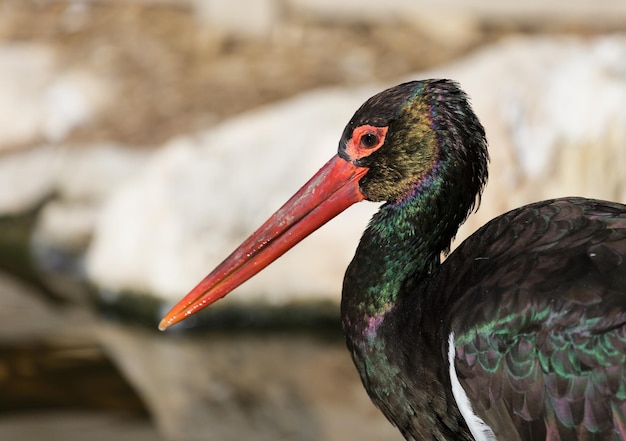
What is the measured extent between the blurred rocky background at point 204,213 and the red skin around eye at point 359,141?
1916mm

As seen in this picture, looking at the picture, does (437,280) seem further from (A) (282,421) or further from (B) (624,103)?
(B) (624,103)

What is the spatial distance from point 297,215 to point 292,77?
5.06 m

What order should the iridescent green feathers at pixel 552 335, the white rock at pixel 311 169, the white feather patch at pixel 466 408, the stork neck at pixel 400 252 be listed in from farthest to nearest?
the white rock at pixel 311 169, the stork neck at pixel 400 252, the white feather patch at pixel 466 408, the iridescent green feathers at pixel 552 335

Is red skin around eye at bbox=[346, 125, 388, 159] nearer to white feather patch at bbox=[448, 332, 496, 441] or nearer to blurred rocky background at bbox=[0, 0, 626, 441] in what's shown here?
white feather patch at bbox=[448, 332, 496, 441]

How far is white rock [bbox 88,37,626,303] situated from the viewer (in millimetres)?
5527

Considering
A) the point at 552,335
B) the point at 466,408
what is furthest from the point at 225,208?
the point at 552,335

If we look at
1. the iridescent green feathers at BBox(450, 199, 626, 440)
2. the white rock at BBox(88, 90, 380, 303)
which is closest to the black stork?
the iridescent green feathers at BBox(450, 199, 626, 440)

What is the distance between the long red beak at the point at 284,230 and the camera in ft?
11.0

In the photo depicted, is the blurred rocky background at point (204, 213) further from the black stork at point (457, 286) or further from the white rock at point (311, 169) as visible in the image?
the black stork at point (457, 286)

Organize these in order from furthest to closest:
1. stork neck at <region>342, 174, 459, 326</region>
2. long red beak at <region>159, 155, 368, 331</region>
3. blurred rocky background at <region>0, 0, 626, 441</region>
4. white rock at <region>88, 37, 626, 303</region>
Answer: white rock at <region>88, 37, 626, 303</region>, blurred rocky background at <region>0, 0, 626, 441</region>, long red beak at <region>159, 155, 368, 331</region>, stork neck at <region>342, 174, 459, 326</region>

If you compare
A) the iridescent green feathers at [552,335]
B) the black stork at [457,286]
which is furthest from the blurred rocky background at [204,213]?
the iridescent green feathers at [552,335]

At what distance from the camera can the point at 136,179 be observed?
6402 mm

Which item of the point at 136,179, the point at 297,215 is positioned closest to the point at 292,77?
the point at 136,179

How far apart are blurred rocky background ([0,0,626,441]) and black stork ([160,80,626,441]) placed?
5.80 feet
